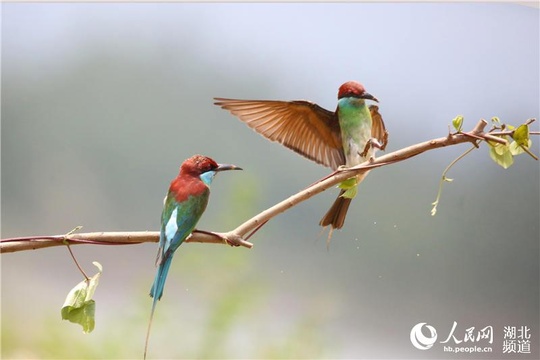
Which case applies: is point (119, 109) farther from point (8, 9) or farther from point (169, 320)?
point (169, 320)

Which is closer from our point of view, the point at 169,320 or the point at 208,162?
the point at 208,162

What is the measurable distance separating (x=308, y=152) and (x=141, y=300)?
598 millimetres

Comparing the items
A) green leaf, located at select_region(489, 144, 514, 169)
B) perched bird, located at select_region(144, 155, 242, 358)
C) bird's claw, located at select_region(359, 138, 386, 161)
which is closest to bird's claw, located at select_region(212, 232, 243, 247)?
perched bird, located at select_region(144, 155, 242, 358)

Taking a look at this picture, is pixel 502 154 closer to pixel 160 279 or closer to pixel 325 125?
pixel 325 125

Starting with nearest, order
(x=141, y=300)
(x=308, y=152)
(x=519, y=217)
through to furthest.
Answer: (x=308, y=152) < (x=141, y=300) < (x=519, y=217)

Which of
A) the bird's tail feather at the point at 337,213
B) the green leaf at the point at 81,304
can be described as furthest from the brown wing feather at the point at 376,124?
the green leaf at the point at 81,304

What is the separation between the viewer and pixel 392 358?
1682mm

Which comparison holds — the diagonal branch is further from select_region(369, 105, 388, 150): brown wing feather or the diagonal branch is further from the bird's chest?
select_region(369, 105, 388, 150): brown wing feather

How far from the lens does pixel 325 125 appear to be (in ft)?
4.37

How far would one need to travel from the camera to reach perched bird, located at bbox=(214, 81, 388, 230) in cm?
126

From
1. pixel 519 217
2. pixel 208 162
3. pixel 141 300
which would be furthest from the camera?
pixel 519 217

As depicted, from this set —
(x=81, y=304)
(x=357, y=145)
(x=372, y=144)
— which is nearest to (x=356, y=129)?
(x=357, y=145)

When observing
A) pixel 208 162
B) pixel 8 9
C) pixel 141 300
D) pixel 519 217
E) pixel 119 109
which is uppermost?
pixel 8 9

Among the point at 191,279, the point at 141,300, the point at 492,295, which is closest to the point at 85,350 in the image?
the point at 141,300
